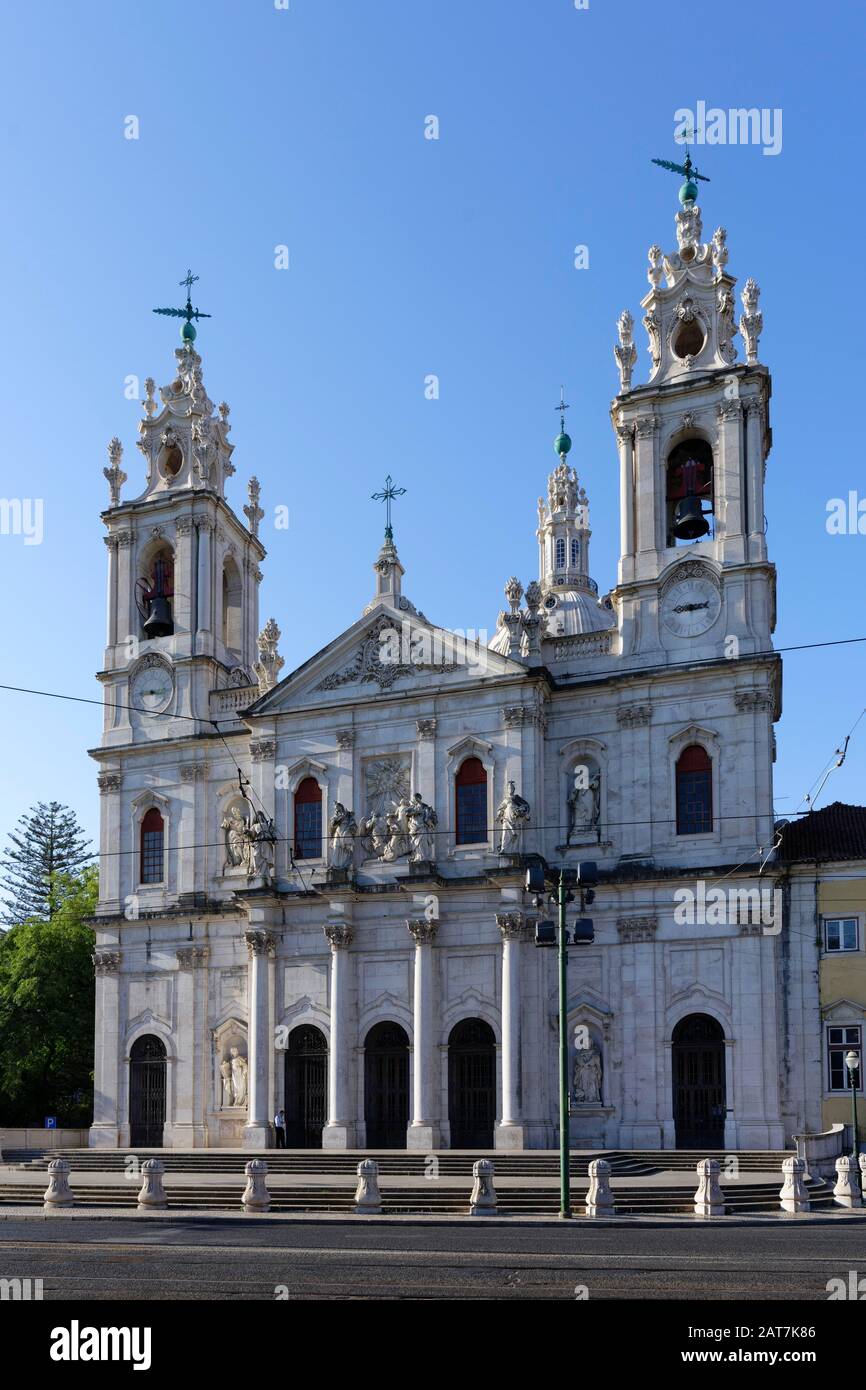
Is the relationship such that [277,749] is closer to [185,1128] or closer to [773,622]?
[185,1128]

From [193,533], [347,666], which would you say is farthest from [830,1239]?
[193,533]

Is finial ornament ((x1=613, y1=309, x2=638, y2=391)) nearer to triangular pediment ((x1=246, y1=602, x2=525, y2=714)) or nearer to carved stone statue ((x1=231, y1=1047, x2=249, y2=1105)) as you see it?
triangular pediment ((x1=246, y1=602, x2=525, y2=714))

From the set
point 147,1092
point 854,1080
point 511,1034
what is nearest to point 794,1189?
point 854,1080

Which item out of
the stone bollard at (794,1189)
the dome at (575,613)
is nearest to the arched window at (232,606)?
the dome at (575,613)

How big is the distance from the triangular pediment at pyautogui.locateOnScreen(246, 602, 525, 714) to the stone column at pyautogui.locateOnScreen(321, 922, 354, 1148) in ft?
22.7

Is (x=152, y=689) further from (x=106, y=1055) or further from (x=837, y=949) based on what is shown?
(x=837, y=949)

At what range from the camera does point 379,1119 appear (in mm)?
41812

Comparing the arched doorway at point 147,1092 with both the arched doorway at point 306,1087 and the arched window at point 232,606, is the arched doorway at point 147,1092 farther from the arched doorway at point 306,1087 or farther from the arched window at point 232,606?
the arched window at point 232,606

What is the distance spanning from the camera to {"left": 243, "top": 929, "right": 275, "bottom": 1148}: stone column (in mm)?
42219

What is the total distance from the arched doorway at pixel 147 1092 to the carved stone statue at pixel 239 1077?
268cm

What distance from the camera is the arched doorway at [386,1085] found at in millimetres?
41469

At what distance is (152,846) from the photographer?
4741 centimetres

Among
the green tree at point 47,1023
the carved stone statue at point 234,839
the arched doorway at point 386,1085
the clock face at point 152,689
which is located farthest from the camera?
the green tree at point 47,1023
